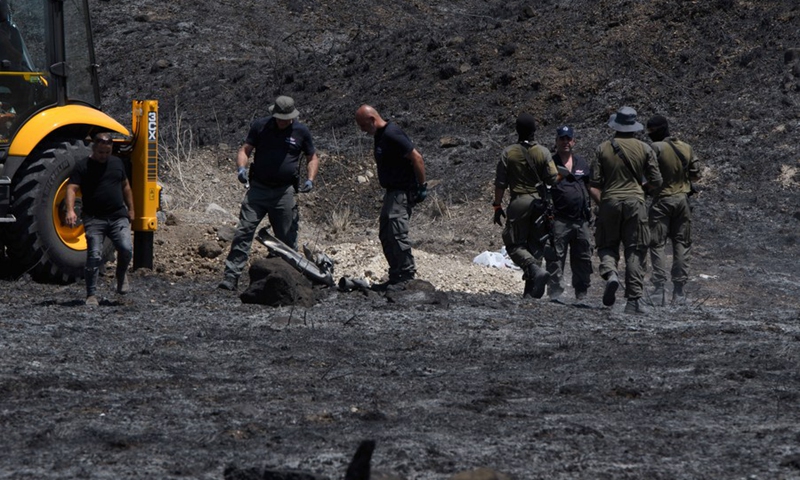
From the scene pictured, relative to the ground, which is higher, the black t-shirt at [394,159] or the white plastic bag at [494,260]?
the black t-shirt at [394,159]

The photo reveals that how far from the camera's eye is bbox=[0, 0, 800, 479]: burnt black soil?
5.84 metres

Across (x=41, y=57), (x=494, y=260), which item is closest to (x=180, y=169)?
(x=494, y=260)

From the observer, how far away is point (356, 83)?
23.3 m

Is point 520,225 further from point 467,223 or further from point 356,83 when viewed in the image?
point 356,83

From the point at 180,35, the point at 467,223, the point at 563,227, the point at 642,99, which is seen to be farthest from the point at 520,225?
the point at 180,35

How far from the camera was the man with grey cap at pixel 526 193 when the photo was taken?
1129 centimetres

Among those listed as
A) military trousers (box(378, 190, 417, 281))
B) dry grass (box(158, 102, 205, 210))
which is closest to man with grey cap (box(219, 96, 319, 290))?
military trousers (box(378, 190, 417, 281))

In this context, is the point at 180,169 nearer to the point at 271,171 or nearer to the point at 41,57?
the point at 41,57

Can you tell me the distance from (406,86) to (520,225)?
448 inches

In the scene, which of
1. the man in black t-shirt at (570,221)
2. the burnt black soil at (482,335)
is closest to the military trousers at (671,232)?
the burnt black soil at (482,335)

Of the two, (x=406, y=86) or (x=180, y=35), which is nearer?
(x=406, y=86)

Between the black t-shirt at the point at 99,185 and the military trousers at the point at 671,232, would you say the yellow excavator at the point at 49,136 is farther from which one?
the military trousers at the point at 671,232

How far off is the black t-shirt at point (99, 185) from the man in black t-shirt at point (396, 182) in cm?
200

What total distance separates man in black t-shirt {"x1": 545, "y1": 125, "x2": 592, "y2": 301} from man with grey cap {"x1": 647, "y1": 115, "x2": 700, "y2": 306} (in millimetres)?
725
